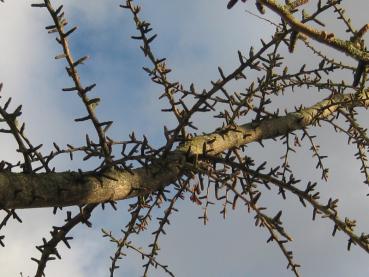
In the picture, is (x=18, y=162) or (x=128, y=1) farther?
(x=128, y=1)

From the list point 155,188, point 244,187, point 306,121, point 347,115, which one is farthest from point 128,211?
point 347,115

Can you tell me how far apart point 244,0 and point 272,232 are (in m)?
1.76

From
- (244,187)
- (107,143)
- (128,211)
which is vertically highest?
(128,211)

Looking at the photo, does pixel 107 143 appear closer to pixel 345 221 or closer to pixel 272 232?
pixel 272 232

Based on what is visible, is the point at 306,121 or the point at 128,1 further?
the point at 306,121

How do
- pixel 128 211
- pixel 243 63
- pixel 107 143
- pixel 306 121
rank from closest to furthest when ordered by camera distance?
pixel 243 63
pixel 107 143
pixel 128 211
pixel 306 121

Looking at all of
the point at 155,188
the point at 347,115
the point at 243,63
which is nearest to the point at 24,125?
the point at 155,188

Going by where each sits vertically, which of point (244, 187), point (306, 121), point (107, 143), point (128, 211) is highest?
point (306, 121)

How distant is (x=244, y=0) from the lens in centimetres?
114

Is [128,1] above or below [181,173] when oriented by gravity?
above

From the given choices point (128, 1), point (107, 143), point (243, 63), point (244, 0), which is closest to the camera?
point (244, 0)

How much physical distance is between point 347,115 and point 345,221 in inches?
114

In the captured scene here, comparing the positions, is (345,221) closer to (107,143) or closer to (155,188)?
(155,188)

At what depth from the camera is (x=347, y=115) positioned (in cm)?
506
